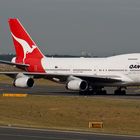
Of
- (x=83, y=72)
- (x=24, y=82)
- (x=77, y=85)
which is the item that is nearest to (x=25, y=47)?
(x=83, y=72)

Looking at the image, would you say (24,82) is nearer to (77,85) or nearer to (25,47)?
(77,85)

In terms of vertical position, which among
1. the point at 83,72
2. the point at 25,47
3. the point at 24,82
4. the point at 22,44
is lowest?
the point at 24,82

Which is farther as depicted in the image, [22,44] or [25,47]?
[22,44]

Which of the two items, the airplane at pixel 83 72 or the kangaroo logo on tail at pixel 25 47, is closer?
the airplane at pixel 83 72

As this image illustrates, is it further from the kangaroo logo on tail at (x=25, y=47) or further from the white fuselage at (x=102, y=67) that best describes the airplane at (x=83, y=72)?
the kangaroo logo on tail at (x=25, y=47)

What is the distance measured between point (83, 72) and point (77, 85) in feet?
15.4

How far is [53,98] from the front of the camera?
5488 cm

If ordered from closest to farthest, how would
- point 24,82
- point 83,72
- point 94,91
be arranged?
point 24,82, point 94,91, point 83,72

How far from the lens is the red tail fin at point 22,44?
70000mm

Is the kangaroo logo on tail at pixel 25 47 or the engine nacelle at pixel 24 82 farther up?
the kangaroo logo on tail at pixel 25 47

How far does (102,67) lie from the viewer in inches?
2522

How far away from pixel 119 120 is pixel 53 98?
1466 centimetres

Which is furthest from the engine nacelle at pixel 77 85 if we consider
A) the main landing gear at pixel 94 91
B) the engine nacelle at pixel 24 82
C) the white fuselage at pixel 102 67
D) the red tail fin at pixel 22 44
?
the red tail fin at pixel 22 44

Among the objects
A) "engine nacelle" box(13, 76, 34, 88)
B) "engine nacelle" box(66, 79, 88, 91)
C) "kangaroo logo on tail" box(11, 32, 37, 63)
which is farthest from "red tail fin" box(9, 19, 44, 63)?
"engine nacelle" box(66, 79, 88, 91)
